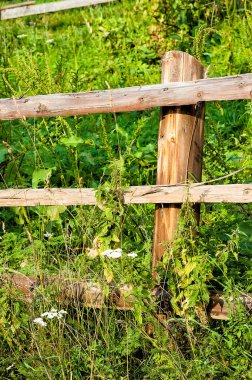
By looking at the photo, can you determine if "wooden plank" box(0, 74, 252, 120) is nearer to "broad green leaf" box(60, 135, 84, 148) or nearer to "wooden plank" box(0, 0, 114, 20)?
"broad green leaf" box(60, 135, 84, 148)

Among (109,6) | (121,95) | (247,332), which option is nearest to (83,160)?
(121,95)

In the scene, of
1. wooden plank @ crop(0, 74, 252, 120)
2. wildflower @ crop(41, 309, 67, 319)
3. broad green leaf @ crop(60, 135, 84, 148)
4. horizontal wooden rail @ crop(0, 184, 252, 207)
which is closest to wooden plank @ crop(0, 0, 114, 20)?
broad green leaf @ crop(60, 135, 84, 148)

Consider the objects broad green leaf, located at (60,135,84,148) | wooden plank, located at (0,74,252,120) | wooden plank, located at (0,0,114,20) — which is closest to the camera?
wooden plank, located at (0,74,252,120)

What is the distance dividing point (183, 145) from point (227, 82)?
0.40 m

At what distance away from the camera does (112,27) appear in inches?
334

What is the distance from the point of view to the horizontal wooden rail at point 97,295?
346cm

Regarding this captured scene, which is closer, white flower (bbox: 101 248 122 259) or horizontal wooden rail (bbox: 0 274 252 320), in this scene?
white flower (bbox: 101 248 122 259)

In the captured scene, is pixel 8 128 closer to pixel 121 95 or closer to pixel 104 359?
pixel 121 95

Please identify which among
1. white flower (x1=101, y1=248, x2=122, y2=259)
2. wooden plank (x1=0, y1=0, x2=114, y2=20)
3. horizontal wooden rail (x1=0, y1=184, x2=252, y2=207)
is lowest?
white flower (x1=101, y1=248, x2=122, y2=259)

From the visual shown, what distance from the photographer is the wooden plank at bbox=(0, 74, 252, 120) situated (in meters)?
3.43

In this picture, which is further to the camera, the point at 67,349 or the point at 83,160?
the point at 83,160

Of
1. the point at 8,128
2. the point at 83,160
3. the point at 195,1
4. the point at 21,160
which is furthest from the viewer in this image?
the point at 195,1

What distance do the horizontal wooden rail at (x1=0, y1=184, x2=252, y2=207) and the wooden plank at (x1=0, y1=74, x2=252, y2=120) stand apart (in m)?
0.43

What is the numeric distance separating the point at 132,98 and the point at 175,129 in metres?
0.28
